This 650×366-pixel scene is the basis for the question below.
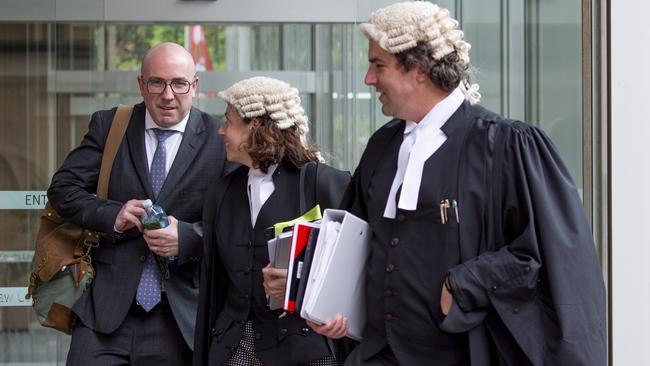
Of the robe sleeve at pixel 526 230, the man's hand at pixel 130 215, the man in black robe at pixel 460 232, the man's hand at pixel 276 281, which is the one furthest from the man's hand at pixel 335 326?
the man's hand at pixel 130 215

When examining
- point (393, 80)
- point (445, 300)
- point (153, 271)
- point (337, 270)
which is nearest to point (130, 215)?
point (153, 271)

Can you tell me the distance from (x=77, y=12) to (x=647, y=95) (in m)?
3.86

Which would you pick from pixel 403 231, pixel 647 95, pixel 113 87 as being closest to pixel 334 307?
pixel 403 231

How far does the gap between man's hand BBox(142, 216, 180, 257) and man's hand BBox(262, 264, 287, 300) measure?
861mm

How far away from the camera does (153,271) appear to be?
5078mm

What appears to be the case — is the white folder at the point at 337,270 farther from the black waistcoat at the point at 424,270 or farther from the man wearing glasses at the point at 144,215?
the man wearing glasses at the point at 144,215

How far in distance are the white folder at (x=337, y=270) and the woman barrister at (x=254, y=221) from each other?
64cm

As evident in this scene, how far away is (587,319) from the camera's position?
3.37m

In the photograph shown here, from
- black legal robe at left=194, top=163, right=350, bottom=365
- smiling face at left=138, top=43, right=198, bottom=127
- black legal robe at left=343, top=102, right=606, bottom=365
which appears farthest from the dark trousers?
black legal robe at left=343, top=102, right=606, bottom=365

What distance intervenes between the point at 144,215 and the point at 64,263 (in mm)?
442

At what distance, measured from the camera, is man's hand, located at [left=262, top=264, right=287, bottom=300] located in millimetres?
4074

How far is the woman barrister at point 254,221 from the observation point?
14.5ft

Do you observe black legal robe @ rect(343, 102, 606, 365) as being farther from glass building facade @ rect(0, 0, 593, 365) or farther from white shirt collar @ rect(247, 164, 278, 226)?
glass building facade @ rect(0, 0, 593, 365)

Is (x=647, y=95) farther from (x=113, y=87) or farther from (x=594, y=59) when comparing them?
(x=113, y=87)
